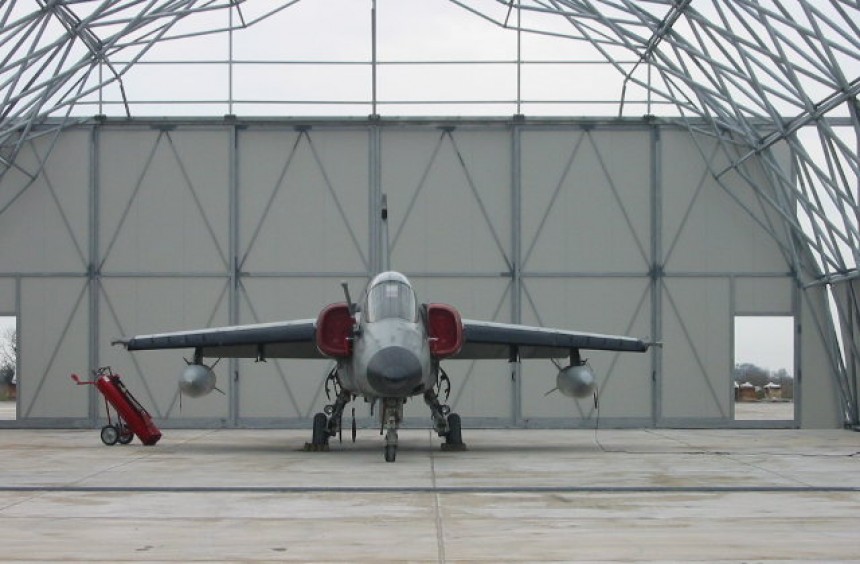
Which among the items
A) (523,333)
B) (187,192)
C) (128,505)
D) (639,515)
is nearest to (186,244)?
(187,192)

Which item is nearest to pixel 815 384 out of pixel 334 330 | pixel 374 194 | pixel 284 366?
pixel 374 194

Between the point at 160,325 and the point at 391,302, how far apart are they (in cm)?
1168

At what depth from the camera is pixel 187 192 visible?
2653 centimetres

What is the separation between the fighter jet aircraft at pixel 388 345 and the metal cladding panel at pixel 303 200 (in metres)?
5.70

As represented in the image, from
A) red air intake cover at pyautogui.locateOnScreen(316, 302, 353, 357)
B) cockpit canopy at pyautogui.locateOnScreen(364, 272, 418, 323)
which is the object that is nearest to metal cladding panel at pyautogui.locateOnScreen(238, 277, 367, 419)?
red air intake cover at pyautogui.locateOnScreen(316, 302, 353, 357)

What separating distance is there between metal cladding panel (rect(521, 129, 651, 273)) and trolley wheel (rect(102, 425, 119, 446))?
33.9ft

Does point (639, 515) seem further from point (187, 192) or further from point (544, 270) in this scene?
point (187, 192)

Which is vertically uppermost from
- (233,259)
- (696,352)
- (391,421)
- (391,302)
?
(233,259)

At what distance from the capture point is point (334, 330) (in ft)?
56.2

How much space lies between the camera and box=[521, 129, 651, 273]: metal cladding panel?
26.5 meters

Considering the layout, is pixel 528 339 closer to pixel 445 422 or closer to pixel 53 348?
pixel 445 422

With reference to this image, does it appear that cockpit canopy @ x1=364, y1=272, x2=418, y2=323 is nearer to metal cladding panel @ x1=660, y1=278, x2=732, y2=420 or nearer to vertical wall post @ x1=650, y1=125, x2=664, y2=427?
vertical wall post @ x1=650, y1=125, x2=664, y2=427

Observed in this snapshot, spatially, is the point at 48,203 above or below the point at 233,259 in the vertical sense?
above

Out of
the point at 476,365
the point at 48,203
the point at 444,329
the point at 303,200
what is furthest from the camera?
the point at 303,200
